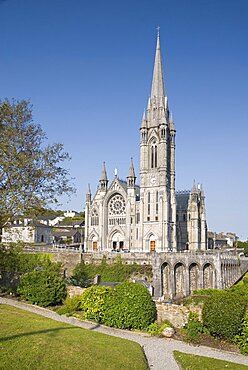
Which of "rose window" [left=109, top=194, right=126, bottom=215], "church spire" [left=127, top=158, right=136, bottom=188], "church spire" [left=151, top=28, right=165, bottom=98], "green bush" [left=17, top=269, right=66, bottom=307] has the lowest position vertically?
"green bush" [left=17, top=269, right=66, bottom=307]

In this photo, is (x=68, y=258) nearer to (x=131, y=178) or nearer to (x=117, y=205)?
(x=117, y=205)

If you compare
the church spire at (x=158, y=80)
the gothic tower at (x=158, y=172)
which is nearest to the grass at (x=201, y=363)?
the gothic tower at (x=158, y=172)

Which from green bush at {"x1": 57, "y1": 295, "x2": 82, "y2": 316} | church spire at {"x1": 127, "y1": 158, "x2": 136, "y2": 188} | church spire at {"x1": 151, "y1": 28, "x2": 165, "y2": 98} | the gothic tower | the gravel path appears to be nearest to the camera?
the gravel path

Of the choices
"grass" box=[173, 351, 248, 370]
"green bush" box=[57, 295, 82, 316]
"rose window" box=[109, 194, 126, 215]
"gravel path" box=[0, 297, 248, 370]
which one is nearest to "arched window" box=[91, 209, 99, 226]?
"rose window" box=[109, 194, 126, 215]

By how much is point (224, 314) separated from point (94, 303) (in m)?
7.04

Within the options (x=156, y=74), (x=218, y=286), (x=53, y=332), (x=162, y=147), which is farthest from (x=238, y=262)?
(x=53, y=332)

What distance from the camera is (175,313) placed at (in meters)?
20.0

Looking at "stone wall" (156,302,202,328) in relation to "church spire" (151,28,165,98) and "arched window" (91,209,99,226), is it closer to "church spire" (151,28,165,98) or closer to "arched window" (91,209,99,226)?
"arched window" (91,209,99,226)

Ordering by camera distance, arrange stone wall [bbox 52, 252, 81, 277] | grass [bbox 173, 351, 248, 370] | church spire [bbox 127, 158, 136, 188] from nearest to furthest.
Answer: grass [bbox 173, 351, 248, 370], stone wall [bbox 52, 252, 81, 277], church spire [bbox 127, 158, 136, 188]

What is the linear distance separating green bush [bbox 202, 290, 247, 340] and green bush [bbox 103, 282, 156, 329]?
286 centimetres

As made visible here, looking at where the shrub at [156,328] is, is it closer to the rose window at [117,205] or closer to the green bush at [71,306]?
the green bush at [71,306]

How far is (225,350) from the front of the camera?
1692 cm

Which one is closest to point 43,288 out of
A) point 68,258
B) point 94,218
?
point 68,258

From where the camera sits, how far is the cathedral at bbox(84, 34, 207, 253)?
70500 millimetres
